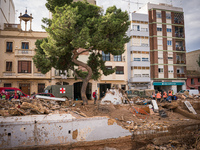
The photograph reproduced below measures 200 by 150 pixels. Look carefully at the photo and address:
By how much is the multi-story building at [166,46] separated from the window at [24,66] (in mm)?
23618

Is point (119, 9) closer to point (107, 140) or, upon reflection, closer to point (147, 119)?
point (147, 119)

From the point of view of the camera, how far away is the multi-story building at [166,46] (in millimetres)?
34375

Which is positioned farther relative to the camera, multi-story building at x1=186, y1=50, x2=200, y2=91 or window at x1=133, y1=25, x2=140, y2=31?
multi-story building at x1=186, y1=50, x2=200, y2=91

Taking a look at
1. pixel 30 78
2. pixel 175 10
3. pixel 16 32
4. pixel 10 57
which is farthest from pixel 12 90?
pixel 175 10

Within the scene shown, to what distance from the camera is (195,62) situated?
1623 inches

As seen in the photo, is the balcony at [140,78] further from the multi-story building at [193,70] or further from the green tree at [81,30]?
the green tree at [81,30]

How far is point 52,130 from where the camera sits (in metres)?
8.66

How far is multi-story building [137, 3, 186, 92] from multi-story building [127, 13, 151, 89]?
A: 170 centimetres

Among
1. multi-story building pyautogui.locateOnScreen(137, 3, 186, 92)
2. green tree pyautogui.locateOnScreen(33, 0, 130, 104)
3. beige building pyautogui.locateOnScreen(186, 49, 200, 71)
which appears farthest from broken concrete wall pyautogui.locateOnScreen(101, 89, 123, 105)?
beige building pyautogui.locateOnScreen(186, 49, 200, 71)

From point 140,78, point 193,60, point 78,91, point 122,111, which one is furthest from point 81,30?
point 193,60

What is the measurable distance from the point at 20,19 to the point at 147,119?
26.4 metres

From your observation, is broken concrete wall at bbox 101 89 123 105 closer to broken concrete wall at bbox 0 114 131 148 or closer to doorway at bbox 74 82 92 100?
A: broken concrete wall at bbox 0 114 131 148

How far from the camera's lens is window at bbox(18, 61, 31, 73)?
87.6ft

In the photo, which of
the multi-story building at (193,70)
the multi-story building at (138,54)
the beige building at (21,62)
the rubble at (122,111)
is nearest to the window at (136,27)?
the multi-story building at (138,54)
